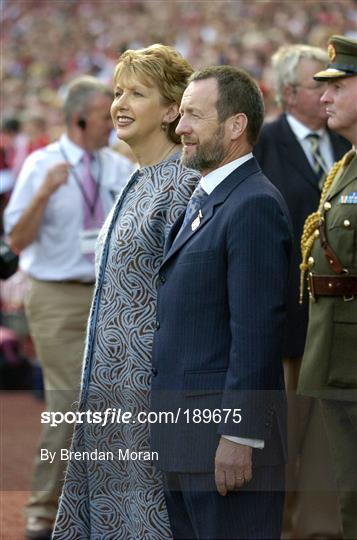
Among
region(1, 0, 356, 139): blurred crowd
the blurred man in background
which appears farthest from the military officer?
region(1, 0, 356, 139): blurred crowd

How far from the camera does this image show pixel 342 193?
14.9 feet

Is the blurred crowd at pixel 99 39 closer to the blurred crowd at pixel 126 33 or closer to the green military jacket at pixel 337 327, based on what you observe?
the blurred crowd at pixel 126 33

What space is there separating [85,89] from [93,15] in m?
16.9

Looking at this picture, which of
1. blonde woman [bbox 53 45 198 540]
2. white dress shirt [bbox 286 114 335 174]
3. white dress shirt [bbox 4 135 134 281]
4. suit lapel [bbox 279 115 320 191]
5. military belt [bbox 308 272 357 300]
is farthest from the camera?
white dress shirt [bbox 4 135 134 281]

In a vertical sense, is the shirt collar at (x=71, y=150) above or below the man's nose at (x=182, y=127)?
below

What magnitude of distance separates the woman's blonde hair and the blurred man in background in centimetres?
200

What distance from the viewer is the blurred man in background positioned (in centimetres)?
612

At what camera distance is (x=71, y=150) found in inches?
254

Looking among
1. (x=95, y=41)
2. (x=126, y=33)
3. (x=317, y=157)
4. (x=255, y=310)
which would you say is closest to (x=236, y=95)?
(x=255, y=310)

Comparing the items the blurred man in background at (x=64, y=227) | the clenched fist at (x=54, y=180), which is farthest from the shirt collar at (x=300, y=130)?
the clenched fist at (x=54, y=180)

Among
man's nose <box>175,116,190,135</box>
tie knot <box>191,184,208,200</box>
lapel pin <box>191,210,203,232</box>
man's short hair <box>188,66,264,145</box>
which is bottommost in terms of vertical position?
lapel pin <box>191,210,203,232</box>

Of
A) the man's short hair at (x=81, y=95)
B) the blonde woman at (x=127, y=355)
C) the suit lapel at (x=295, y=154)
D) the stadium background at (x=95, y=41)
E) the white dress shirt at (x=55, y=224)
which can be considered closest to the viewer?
the blonde woman at (x=127, y=355)

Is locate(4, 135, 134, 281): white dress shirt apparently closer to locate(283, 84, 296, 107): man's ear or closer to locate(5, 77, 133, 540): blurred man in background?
locate(5, 77, 133, 540): blurred man in background

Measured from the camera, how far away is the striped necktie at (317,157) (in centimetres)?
577
